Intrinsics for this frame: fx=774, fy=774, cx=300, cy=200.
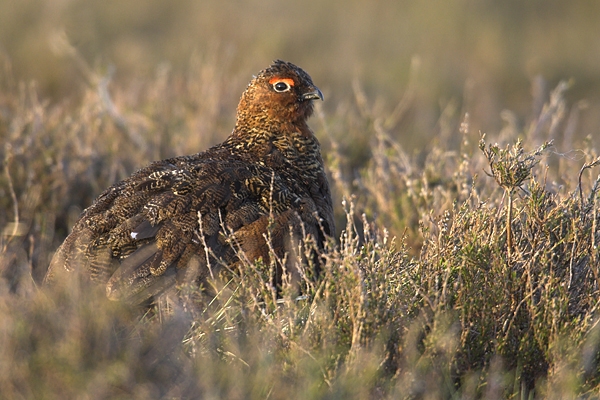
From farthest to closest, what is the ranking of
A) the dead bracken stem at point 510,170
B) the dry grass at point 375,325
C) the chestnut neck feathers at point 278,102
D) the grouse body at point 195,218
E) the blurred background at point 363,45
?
the blurred background at point 363,45 → the chestnut neck feathers at point 278,102 → the grouse body at point 195,218 → the dead bracken stem at point 510,170 → the dry grass at point 375,325

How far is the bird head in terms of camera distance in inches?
167

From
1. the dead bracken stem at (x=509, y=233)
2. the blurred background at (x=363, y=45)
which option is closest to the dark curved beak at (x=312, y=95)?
the dead bracken stem at (x=509, y=233)

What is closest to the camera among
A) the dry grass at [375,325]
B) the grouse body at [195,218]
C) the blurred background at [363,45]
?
the dry grass at [375,325]

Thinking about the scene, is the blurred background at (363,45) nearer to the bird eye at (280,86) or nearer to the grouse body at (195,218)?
the bird eye at (280,86)

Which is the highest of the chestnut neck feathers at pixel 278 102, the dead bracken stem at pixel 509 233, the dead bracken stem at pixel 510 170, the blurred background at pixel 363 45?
the blurred background at pixel 363 45

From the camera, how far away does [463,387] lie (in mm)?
2781

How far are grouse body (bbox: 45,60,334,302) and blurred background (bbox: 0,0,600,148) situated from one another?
418 centimetres

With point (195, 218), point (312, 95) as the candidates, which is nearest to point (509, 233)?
point (195, 218)

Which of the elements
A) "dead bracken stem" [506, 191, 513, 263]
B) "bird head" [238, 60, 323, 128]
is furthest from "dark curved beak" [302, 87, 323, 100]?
"dead bracken stem" [506, 191, 513, 263]

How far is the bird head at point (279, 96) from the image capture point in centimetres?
424

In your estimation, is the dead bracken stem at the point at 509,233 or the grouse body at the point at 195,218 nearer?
the dead bracken stem at the point at 509,233

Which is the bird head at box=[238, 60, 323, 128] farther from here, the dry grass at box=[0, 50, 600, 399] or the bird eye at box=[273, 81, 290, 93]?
the dry grass at box=[0, 50, 600, 399]

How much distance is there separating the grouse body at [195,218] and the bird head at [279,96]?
0.85ft

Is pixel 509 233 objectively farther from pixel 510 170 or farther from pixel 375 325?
pixel 375 325
